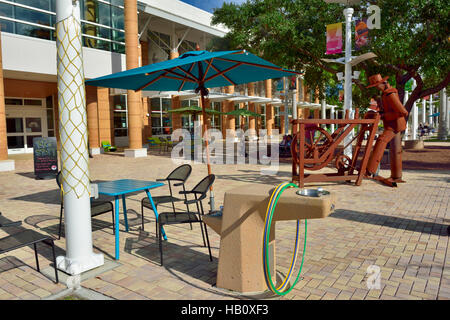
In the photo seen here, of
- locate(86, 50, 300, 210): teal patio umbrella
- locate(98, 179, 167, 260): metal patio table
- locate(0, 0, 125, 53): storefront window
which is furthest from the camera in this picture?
locate(0, 0, 125, 53): storefront window

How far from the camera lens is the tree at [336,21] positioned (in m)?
11.9

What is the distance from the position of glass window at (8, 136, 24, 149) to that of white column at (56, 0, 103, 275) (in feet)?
62.4

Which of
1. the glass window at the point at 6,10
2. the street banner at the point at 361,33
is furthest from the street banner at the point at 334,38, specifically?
the glass window at the point at 6,10

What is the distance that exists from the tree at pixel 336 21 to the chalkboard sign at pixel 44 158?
30.8 feet

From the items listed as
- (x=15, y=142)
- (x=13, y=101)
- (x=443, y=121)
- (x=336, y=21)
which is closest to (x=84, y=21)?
(x=13, y=101)

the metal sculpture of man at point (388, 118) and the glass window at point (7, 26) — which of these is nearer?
the metal sculpture of man at point (388, 118)

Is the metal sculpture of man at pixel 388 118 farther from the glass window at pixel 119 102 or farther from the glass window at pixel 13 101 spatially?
the glass window at pixel 119 102

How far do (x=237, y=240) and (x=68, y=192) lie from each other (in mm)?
1804

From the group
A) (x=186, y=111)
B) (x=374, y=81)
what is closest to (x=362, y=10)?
(x=374, y=81)

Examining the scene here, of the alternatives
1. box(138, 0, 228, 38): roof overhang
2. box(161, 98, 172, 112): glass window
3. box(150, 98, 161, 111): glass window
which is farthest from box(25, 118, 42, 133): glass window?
box(161, 98, 172, 112): glass window

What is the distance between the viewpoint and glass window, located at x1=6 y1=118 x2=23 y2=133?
19.7m

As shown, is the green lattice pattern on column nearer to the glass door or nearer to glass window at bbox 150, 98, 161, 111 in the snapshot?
the glass door

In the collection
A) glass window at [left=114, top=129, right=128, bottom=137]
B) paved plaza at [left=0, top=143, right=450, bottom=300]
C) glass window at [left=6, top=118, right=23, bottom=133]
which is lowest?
paved plaza at [left=0, top=143, right=450, bottom=300]
